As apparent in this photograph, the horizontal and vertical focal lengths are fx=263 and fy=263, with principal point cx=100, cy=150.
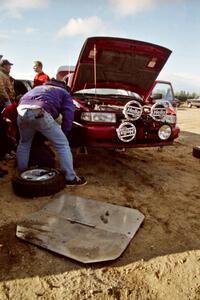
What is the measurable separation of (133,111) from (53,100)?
1197 millimetres

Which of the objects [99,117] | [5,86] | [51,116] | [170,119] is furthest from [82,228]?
[5,86]

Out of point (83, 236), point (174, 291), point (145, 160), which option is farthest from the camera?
point (145, 160)

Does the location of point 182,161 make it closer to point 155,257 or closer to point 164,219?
point 164,219

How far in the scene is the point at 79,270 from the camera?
6.77 ft

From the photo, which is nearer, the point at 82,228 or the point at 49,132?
the point at 82,228

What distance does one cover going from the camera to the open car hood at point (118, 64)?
4.50 m

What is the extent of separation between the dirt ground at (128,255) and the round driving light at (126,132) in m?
0.65

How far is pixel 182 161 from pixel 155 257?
3.40m

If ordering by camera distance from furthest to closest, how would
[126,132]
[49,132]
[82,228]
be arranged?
[126,132], [49,132], [82,228]

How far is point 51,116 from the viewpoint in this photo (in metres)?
3.62

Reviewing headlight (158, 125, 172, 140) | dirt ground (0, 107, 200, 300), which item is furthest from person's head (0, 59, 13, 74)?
headlight (158, 125, 172, 140)

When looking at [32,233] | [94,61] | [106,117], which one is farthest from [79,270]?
[94,61]

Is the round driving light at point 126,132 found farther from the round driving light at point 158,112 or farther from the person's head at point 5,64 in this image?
the person's head at point 5,64

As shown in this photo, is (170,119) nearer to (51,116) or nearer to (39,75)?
(51,116)
